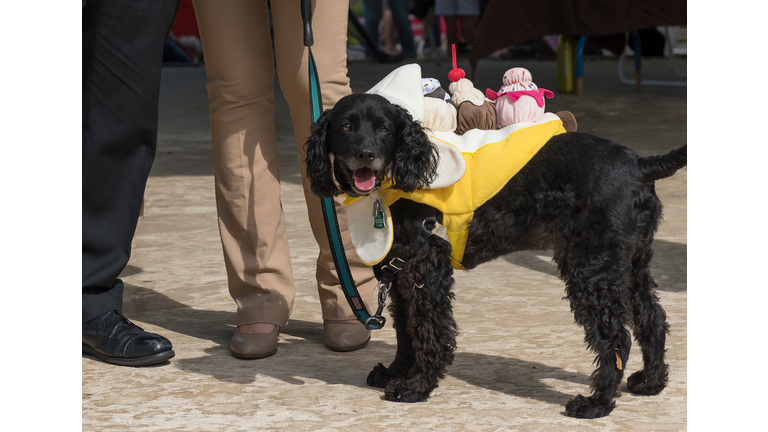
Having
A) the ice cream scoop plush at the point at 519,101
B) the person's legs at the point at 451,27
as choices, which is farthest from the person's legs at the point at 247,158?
the person's legs at the point at 451,27

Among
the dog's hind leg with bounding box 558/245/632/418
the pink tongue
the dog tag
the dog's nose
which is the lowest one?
the dog's hind leg with bounding box 558/245/632/418

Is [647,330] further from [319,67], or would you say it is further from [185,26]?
[185,26]

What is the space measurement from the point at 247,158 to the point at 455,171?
2.93 ft

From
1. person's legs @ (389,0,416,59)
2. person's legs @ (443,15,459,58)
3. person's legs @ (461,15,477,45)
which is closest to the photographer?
person's legs @ (443,15,459,58)

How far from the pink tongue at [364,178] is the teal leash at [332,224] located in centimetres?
26

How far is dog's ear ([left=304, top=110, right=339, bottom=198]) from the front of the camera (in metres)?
2.41

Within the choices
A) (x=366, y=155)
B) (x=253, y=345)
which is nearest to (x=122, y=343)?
(x=253, y=345)

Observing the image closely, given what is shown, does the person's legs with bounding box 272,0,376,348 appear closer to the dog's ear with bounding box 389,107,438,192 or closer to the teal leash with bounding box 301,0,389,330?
the teal leash with bounding box 301,0,389,330

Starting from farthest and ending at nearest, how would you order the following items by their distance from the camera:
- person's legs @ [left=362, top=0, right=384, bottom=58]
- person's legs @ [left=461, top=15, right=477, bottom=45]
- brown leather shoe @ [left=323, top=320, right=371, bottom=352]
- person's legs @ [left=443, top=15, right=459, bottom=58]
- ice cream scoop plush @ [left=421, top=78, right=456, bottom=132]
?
1. person's legs @ [left=362, top=0, right=384, bottom=58]
2. person's legs @ [left=461, top=15, right=477, bottom=45]
3. person's legs @ [left=443, top=15, right=459, bottom=58]
4. brown leather shoe @ [left=323, top=320, right=371, bottom=352]
5. ice cream scoop plush @ [left=421, top=78, right=456, bottom=132]

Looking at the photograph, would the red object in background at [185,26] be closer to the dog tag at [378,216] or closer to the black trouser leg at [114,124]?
the black trouser leg at [114,124]

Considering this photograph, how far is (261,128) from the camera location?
2.91m

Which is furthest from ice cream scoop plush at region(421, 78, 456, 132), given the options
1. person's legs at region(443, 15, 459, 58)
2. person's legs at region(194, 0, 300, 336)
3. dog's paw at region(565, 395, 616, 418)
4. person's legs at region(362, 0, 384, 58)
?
person's legs at region(362, 0, 384, 58)

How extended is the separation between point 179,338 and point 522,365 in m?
1.30

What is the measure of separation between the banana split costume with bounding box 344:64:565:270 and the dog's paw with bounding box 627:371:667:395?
664mm
